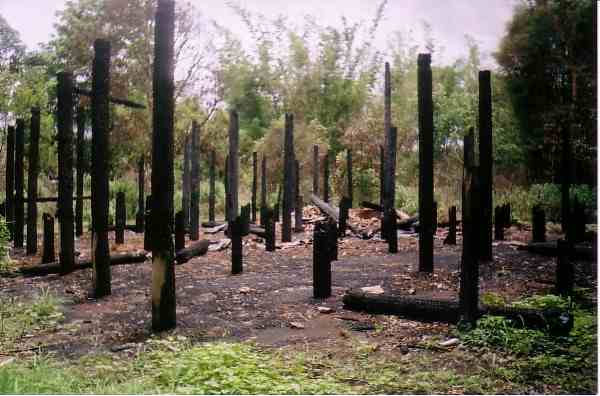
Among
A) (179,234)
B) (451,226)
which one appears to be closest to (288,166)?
(179,234)

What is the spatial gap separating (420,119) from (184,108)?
15.8 metres

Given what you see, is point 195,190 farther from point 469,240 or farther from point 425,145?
point 469,240

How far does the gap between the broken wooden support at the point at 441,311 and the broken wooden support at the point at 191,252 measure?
3840 millimetres

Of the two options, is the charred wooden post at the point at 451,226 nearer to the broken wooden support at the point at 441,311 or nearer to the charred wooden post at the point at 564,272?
the charred wooden post at the point at 564,272

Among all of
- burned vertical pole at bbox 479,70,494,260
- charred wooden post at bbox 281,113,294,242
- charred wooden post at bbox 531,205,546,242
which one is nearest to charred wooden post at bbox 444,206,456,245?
charred wooden post at bbox 531,205,546,242

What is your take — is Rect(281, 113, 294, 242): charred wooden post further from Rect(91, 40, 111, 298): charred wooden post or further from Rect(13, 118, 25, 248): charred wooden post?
Rect(13, 118, 25, 248): charred wooden post

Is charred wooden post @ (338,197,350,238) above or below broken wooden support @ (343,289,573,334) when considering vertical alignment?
above

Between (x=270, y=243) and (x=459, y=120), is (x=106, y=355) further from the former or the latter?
(x=459, y=120)

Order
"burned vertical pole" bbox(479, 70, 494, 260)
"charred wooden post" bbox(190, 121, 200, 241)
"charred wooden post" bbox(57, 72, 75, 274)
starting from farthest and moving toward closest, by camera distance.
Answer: "charred wooden post" bbox(190, 121, 200, 241)
"charred wooden post" bbox(57, 72, 75, 274)
"burned vertical pole" bbox(479, 70, 494, 260)

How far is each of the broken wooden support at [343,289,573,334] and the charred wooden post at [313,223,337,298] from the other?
591 millimetres

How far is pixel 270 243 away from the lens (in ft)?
34.9

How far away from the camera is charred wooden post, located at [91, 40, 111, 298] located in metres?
6.72

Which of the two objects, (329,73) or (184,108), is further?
(184,108)

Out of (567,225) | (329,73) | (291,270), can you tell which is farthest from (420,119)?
(329,73)
